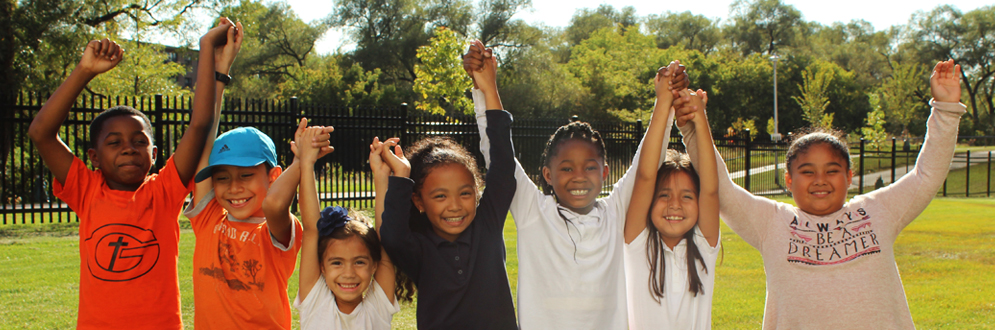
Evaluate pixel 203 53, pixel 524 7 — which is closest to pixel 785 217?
pixel 203 53

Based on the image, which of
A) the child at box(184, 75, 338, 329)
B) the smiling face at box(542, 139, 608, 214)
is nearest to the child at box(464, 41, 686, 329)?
the smiling face at box(542, 139, 608, 214)

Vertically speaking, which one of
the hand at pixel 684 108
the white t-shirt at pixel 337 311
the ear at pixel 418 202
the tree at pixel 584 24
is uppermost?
the tree at pixel 584 24

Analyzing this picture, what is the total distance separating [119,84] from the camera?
2161 centimetres

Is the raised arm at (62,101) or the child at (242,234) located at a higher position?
the raised arm at (62,101)

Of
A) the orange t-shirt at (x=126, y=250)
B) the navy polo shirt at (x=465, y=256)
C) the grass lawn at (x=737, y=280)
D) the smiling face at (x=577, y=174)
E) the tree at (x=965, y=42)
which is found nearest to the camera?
the navy polo shirt at (x=465, y=256)

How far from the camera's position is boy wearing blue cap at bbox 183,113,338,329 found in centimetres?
266

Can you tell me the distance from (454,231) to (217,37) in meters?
1.48

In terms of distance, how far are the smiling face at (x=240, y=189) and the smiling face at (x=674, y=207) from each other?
1896 millimetres

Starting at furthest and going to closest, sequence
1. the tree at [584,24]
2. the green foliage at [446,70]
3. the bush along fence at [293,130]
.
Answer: the tree at [584,24]
the green foliage at [446,70]
the bush along fence at [293,130]

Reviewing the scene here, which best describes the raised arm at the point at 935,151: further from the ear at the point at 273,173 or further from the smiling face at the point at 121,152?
the smiling face at the point at 121,152

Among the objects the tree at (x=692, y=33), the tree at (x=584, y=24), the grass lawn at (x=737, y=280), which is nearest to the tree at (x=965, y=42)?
the tree at (x=692, y=33)

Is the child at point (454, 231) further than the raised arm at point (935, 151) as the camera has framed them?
No

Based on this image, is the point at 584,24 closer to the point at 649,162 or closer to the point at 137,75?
the point at 137,75

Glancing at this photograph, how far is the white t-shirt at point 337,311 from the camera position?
105 inches
